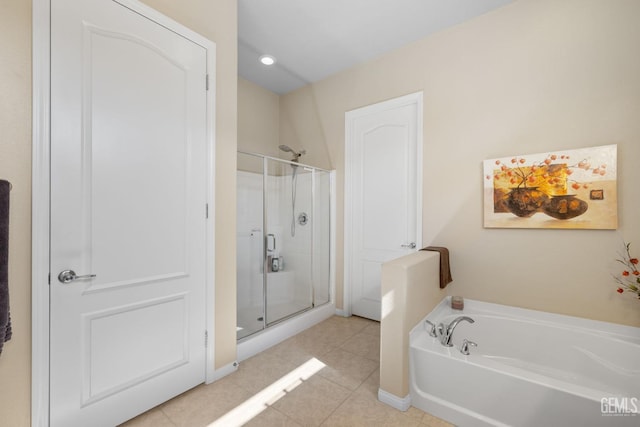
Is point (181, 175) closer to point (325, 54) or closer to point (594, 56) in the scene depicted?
point (325, 54)

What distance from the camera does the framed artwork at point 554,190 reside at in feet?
6.19

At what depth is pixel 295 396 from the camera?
5.95 ft

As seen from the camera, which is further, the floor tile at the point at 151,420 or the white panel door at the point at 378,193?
the white panel door at the point at 378,193

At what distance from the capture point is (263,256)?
2680 millimetres

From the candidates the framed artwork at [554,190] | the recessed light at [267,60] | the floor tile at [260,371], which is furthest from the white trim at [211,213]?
the framed artwork at [554,190]

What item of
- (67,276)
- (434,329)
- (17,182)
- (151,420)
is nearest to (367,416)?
(434,329)

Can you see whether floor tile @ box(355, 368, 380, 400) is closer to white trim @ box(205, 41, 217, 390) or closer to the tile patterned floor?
the tile patterned floor

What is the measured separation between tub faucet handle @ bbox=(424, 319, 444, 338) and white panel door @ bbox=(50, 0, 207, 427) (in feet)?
5.19

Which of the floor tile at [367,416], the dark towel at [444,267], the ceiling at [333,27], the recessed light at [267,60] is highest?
the ceiling at [333,27]

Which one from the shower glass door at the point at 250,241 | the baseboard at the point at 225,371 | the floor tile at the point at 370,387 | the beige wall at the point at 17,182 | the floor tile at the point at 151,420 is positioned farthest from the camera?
the shower glass door at the point at 250,241

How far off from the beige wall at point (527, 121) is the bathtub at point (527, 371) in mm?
178

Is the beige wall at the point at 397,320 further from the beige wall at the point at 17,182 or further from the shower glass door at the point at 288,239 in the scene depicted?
the beige wall at the point at 17,182

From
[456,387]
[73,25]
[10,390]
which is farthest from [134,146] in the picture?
[456,387]

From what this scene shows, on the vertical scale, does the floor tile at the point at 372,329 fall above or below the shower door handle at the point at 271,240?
below
